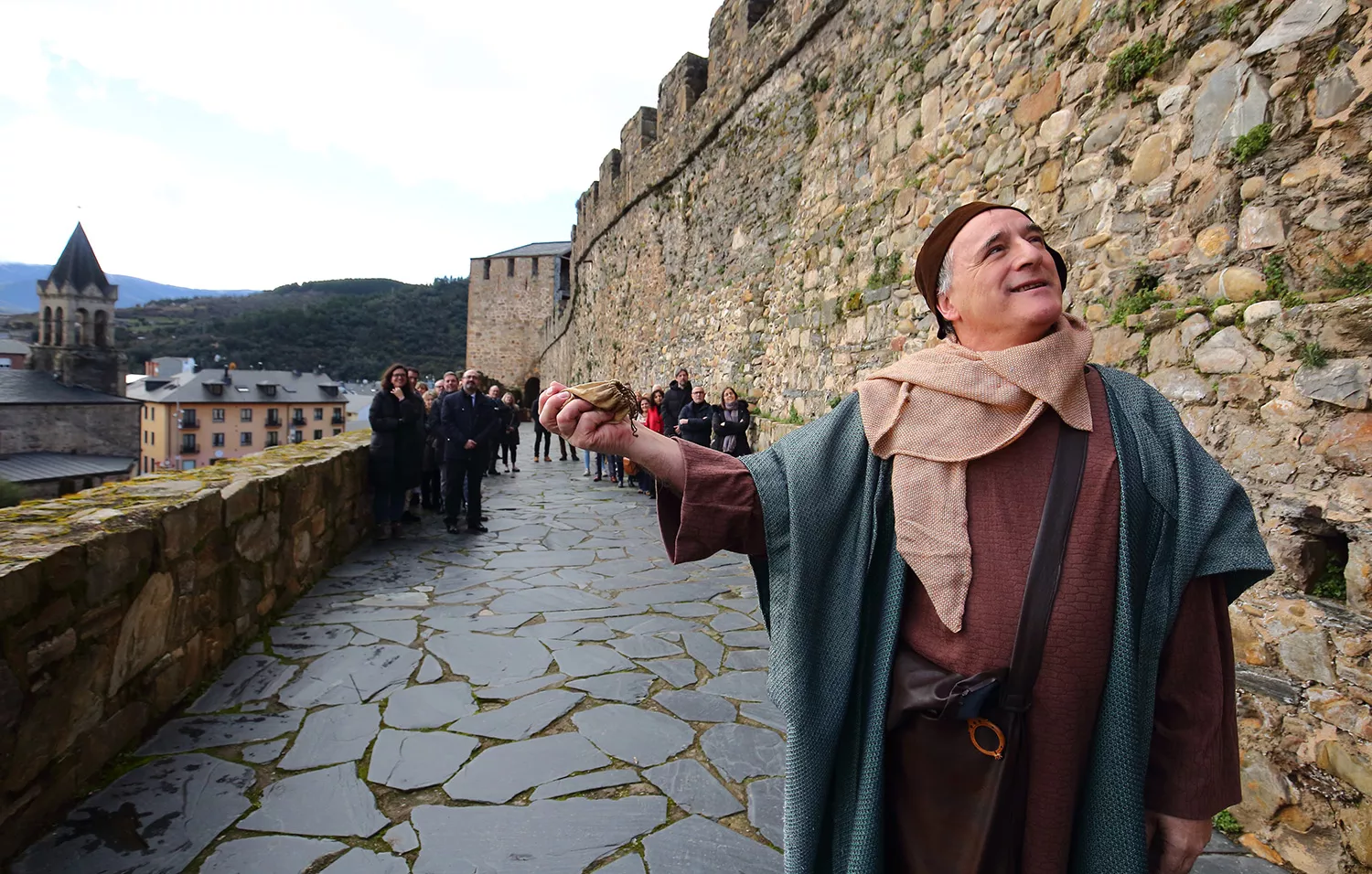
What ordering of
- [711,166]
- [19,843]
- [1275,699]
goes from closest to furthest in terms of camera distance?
[19,843] < [1275,699] < [711,166]

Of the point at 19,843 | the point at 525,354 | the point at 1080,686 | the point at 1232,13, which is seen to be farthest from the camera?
the point at 525,354

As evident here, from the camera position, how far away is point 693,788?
2443mm

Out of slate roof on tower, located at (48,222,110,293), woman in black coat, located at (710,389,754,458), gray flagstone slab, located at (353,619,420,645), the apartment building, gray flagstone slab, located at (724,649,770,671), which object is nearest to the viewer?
gray flagstone slab, located at (724,649,770,671)

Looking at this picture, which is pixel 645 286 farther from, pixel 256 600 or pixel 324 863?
pixel 324 863

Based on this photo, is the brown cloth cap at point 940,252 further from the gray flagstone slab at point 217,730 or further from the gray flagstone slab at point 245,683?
the gray flagstone slab at point 245,683

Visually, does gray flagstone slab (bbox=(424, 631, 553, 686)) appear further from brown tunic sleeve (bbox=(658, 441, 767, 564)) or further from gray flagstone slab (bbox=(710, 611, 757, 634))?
brown tunic sleeve (bbox=(658, 441, 767, 564))

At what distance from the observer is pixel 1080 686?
1.12 meters

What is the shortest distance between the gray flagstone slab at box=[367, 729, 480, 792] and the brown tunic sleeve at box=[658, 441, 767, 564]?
1.76 meters

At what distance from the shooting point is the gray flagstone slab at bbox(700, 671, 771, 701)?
125 inches

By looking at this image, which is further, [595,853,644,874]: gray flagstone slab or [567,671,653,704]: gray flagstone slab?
[567,671,653,704]: gray flagstone slab

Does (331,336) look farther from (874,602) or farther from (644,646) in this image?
(874,602)

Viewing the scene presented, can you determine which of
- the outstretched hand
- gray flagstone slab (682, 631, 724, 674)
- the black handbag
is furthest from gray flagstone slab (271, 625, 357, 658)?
the black handbag

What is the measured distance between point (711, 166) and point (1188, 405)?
716 cm

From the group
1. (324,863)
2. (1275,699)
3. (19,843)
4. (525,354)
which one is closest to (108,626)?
(19,843)
